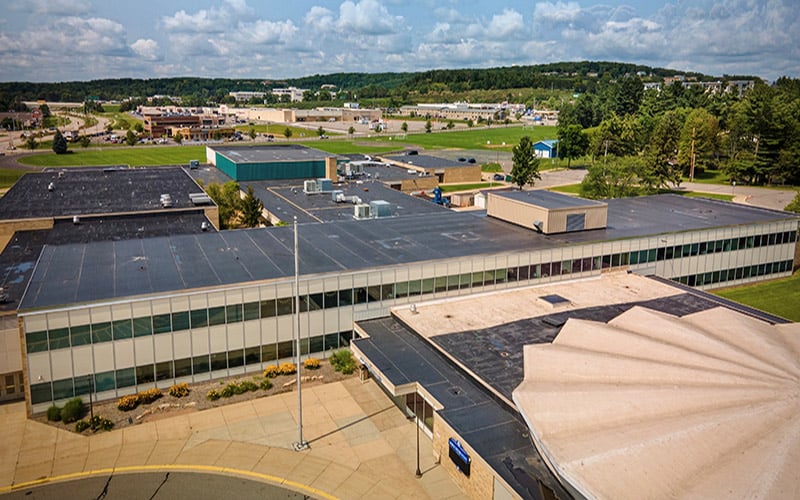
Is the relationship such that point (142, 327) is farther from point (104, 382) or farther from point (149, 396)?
point (149, 396)

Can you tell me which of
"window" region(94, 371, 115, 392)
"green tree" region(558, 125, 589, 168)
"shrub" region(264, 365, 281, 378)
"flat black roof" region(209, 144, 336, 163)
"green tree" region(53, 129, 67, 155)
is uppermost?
"green tree" region(558, 125, 589, 168)

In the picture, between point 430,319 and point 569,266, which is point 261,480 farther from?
point 569,266

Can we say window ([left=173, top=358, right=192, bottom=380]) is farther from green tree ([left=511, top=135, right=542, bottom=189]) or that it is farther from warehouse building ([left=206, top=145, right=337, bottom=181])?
green tree ([left=511, top=135, right=542, bottom=189])

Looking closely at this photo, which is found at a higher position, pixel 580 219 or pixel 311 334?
pixel 580 219

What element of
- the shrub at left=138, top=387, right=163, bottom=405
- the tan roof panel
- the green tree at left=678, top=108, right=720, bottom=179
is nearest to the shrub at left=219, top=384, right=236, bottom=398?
the shrub at left=138, top=387, right=163, bottom=405

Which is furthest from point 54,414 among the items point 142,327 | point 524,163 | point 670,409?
point 524,163

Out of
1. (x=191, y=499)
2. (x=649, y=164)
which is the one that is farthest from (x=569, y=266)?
(x=649, y=164)

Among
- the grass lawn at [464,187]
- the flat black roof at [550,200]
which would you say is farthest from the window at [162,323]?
the grass lawn at [464,187]
